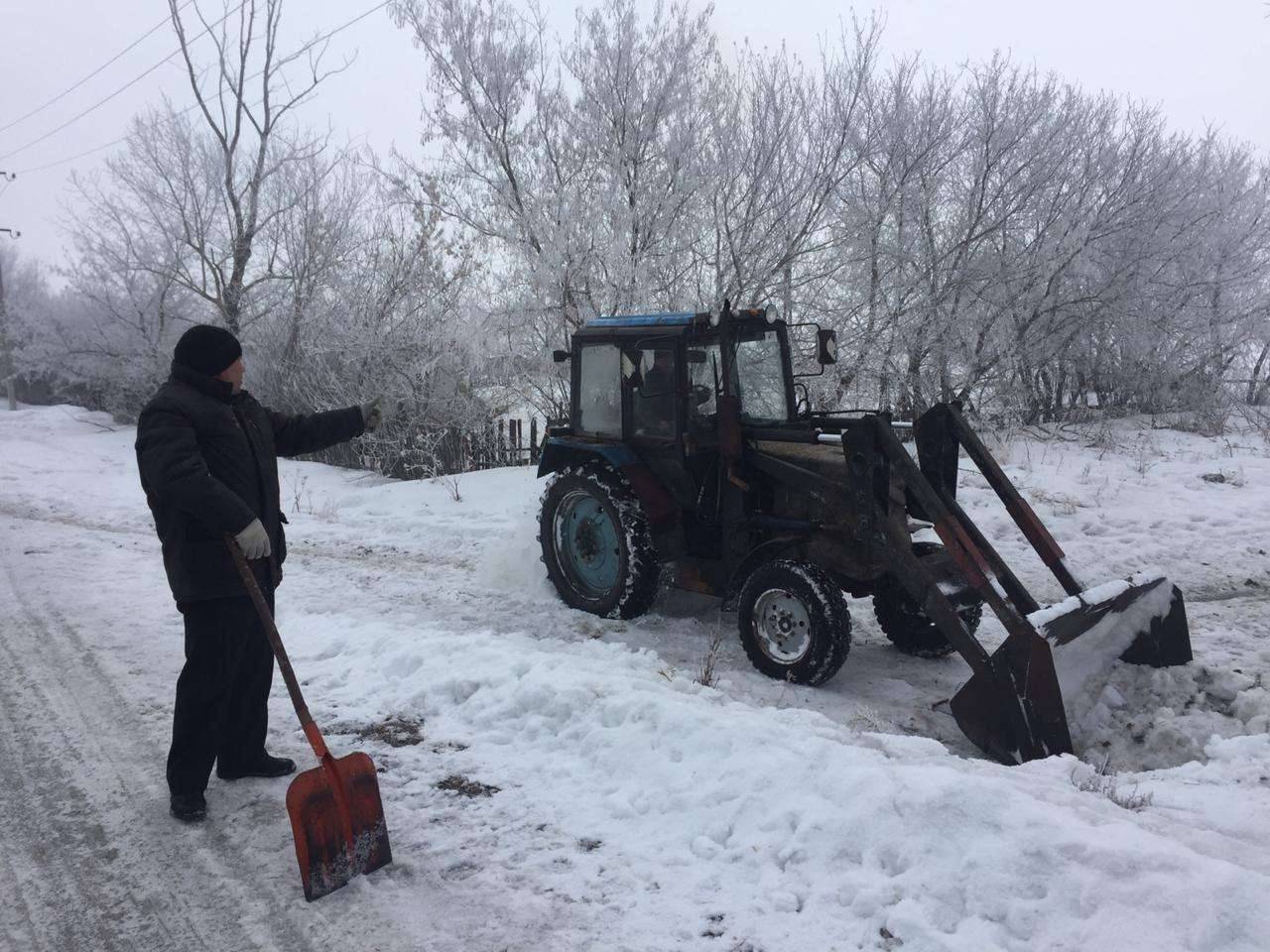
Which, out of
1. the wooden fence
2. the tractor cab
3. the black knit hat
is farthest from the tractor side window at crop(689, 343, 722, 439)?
the wooden fence

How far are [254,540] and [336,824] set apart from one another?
1031 millimetres

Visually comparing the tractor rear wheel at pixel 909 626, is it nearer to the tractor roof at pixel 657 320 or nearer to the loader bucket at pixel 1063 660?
the loader bucket at pixel 1063 660

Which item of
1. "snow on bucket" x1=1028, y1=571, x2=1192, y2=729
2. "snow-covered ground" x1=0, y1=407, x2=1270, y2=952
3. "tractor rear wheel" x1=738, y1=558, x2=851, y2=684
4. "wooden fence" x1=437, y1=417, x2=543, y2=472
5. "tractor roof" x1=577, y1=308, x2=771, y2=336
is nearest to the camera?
"snow-covered ground" x1=0, y1=407, x2=1270, y2=952

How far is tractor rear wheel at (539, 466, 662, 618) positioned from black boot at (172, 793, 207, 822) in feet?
10.1

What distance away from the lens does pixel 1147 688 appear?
14.2 feet

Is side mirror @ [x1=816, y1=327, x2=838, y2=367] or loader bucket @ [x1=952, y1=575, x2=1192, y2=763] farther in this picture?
side mirror @ [x1=816, y1=327, x2=838, y2=367]

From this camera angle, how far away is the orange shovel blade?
2.77m

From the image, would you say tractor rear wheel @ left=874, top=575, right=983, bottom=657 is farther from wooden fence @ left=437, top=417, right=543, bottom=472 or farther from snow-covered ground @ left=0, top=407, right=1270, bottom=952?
wooden fence @ left=437, top=417, right=543, bottom=472

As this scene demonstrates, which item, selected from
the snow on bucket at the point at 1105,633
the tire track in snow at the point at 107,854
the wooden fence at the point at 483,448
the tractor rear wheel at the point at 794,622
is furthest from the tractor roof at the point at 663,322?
the wooden fence at the point at 483,448

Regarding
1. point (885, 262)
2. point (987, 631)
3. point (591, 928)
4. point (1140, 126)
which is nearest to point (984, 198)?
point (885, 262)

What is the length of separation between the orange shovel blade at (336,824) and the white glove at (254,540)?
2.58 ft

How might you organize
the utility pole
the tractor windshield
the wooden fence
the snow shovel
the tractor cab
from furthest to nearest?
the utility pole, the wooden fence, the tractor windshield, the tractor cab, the snow shovel

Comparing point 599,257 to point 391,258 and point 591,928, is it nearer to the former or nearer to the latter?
point 391,258

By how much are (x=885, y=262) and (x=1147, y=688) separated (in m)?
8.69
